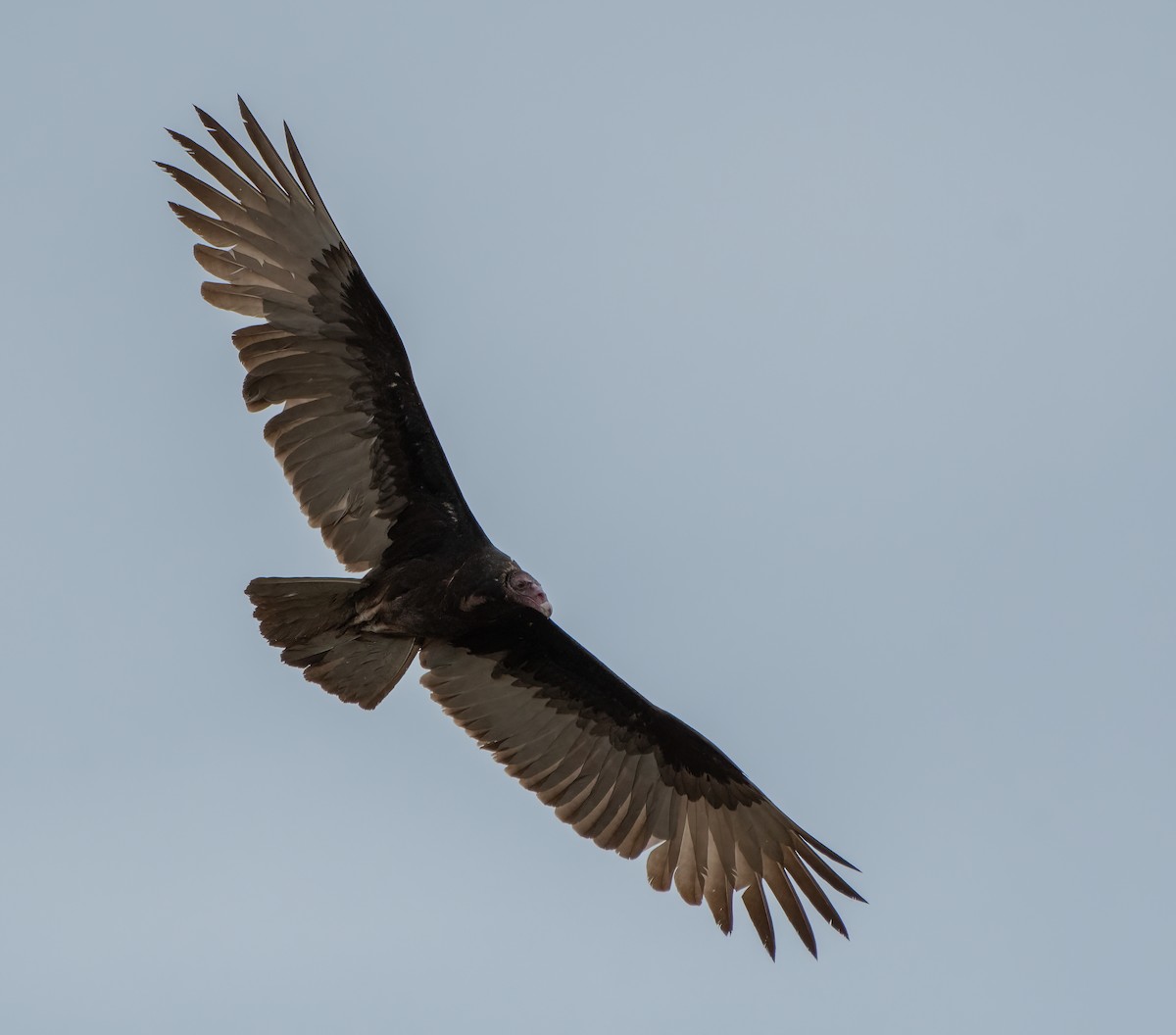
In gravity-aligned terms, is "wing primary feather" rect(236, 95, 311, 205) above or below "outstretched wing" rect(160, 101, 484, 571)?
above

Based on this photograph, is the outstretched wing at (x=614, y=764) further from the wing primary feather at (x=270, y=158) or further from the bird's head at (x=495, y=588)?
the wing primary feather at (x=270, y=158)

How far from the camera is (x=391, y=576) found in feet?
33.0

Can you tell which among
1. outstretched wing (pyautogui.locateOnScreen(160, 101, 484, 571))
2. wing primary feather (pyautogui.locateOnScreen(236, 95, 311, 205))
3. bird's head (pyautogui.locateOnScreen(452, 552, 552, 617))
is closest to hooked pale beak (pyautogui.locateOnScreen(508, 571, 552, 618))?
bird's head (pyautogui.locateOnScreen(452, 552, 552, 617))

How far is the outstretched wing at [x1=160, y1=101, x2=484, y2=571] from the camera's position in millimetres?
9891

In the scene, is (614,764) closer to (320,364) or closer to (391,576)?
(391,576)

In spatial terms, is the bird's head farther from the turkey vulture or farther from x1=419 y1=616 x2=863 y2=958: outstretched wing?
x1=419 y1=616 x2=863 y2=958: outstretched wing

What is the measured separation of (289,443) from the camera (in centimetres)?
996

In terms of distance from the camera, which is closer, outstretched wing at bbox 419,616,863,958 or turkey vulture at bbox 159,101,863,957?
turkey vulture at bbox 159,101,863,957

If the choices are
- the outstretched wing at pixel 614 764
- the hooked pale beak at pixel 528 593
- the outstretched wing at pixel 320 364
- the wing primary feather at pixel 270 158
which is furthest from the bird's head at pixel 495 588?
the wing primary feather at pixel 270 158

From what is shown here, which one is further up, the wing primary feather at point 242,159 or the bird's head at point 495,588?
the wing primary feather at point 242,159

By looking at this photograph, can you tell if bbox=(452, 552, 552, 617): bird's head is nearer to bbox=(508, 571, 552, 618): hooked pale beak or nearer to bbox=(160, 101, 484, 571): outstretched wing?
bbox=(508, 571, 552, 618): hooked pale beak

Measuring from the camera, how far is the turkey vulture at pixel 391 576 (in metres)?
9.90

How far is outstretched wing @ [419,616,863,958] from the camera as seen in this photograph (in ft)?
34.4

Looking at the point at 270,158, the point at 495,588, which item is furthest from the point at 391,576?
the point at 270,158
